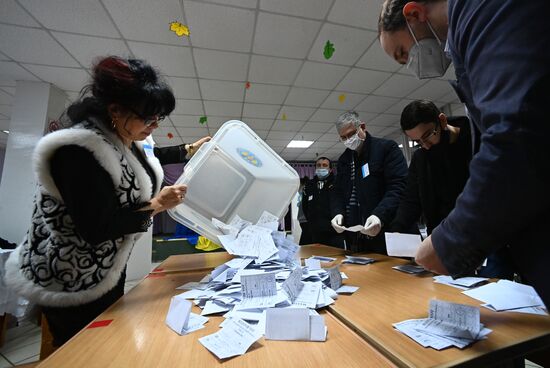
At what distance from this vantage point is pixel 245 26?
6.64ft

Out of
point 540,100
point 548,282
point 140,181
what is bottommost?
point 548,282

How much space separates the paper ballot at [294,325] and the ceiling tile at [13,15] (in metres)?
2.70

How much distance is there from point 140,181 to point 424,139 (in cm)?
114

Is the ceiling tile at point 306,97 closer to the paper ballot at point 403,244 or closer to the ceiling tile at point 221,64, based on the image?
the ceiling tile at point 221,64

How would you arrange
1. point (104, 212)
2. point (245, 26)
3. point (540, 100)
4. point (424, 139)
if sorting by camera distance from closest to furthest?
point (540, 100) → point (104, 212) → point (424, 139) → point (245, 26)

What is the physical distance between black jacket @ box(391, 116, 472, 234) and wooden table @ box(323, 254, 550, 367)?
0.44 m

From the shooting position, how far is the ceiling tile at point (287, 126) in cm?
416

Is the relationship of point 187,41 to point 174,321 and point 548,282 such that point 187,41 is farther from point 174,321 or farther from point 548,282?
point 548,282

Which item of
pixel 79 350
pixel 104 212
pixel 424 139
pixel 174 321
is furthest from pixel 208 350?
pixel 424 139

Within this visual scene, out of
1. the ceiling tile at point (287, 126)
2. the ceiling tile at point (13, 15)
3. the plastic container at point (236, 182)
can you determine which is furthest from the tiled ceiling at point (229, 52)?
the plastic container at point (236, 182)

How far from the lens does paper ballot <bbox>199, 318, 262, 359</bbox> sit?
1.37 feet

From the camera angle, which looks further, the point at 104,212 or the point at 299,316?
the point at 104,212

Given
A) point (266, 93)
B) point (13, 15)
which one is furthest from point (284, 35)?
point (13, 15)

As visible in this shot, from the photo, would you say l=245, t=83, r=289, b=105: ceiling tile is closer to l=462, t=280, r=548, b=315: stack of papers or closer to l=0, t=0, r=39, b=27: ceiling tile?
l=0, t=0, r=39, b=27: ceiling tile
